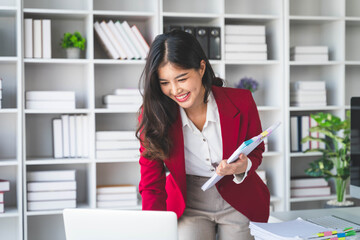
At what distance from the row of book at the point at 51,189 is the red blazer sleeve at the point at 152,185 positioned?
5.14 ft

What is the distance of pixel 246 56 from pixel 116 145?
115cm

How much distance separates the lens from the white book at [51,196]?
3244 millimetres

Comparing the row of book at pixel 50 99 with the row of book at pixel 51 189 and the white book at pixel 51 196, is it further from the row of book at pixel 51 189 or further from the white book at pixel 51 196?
the white book at pixel 51 196

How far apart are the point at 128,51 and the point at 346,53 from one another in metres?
1.88

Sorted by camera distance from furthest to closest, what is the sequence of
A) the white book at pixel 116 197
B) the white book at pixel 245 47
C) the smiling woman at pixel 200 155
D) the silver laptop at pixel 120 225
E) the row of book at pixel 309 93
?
the row of book at pixel 309 93 → the white book at pixel 245 47 → the white book at pixel 116 197 → the smiling woman at pixel 200 155 → the silver laptop at pixel 120 225

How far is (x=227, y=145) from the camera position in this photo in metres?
1.84

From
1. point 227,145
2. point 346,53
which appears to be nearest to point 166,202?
point 227,145

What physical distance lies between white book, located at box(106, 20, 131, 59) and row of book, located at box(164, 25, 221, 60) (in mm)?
330

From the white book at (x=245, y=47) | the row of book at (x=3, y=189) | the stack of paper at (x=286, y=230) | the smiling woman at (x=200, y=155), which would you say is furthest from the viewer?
the white book at (x=245, y=47)

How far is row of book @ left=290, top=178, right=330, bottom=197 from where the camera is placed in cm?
369

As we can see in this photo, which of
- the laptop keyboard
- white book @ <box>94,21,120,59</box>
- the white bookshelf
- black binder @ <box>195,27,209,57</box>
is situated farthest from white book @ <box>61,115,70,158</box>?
the laptop keyboard

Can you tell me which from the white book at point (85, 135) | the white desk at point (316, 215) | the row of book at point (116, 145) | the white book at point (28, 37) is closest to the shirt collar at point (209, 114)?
the white desk at point (316, 215)

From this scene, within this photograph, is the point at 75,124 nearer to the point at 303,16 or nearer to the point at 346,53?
the point at 303,16

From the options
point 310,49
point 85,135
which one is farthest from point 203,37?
point 85,135
